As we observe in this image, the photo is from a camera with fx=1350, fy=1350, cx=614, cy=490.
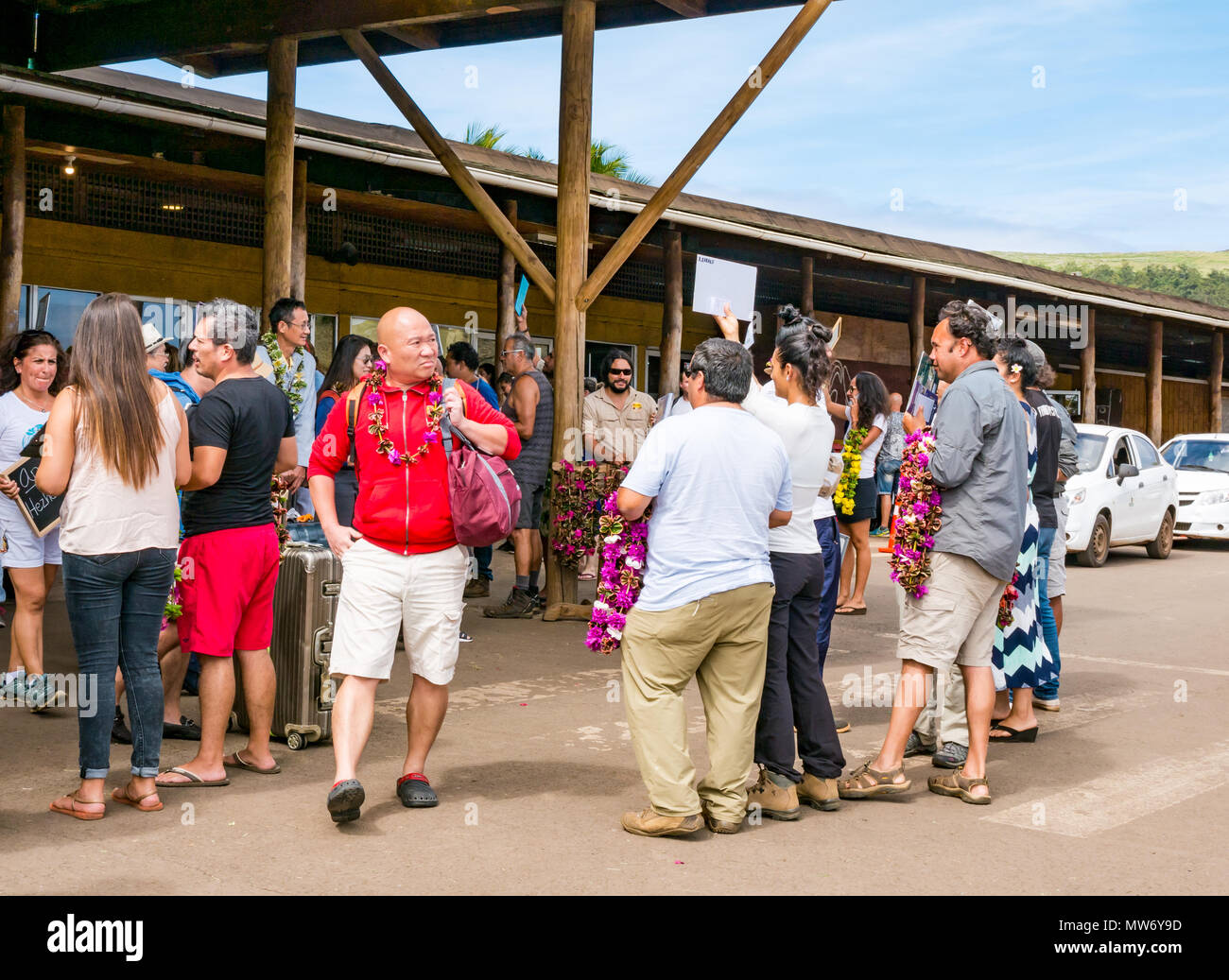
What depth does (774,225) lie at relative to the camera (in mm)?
17844


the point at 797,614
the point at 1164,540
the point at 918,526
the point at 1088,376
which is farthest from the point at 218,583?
the point at 1088,376

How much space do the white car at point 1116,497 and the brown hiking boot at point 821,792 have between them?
36.3 feet

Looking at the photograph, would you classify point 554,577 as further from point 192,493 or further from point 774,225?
point 774,225

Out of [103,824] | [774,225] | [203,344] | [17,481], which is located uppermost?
[774,225]

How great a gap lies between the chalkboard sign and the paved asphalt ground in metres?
0.97

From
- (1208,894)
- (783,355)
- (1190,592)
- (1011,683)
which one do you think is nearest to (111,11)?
(783,355)

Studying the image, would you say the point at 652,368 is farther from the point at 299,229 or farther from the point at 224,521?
the point at 224,521

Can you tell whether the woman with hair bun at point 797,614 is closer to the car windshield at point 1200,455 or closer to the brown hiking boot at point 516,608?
the brown hiking boot at point 516,608

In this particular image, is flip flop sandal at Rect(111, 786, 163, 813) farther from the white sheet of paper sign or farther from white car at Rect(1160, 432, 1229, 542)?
white car at Rect(1160, 432, 1229, 542)

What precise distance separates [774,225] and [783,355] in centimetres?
1245

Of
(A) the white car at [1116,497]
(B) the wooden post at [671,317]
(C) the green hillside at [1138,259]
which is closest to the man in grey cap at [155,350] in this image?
(B) the wooden post at [671,317]

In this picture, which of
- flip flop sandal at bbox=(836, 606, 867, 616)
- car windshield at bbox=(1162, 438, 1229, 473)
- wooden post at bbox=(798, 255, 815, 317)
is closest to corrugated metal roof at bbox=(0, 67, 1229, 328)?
wooden post at bbox=(798, 255, 815, 317)

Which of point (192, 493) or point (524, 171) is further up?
point (524, 171)

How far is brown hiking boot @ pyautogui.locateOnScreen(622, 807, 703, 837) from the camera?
16.7 feet
